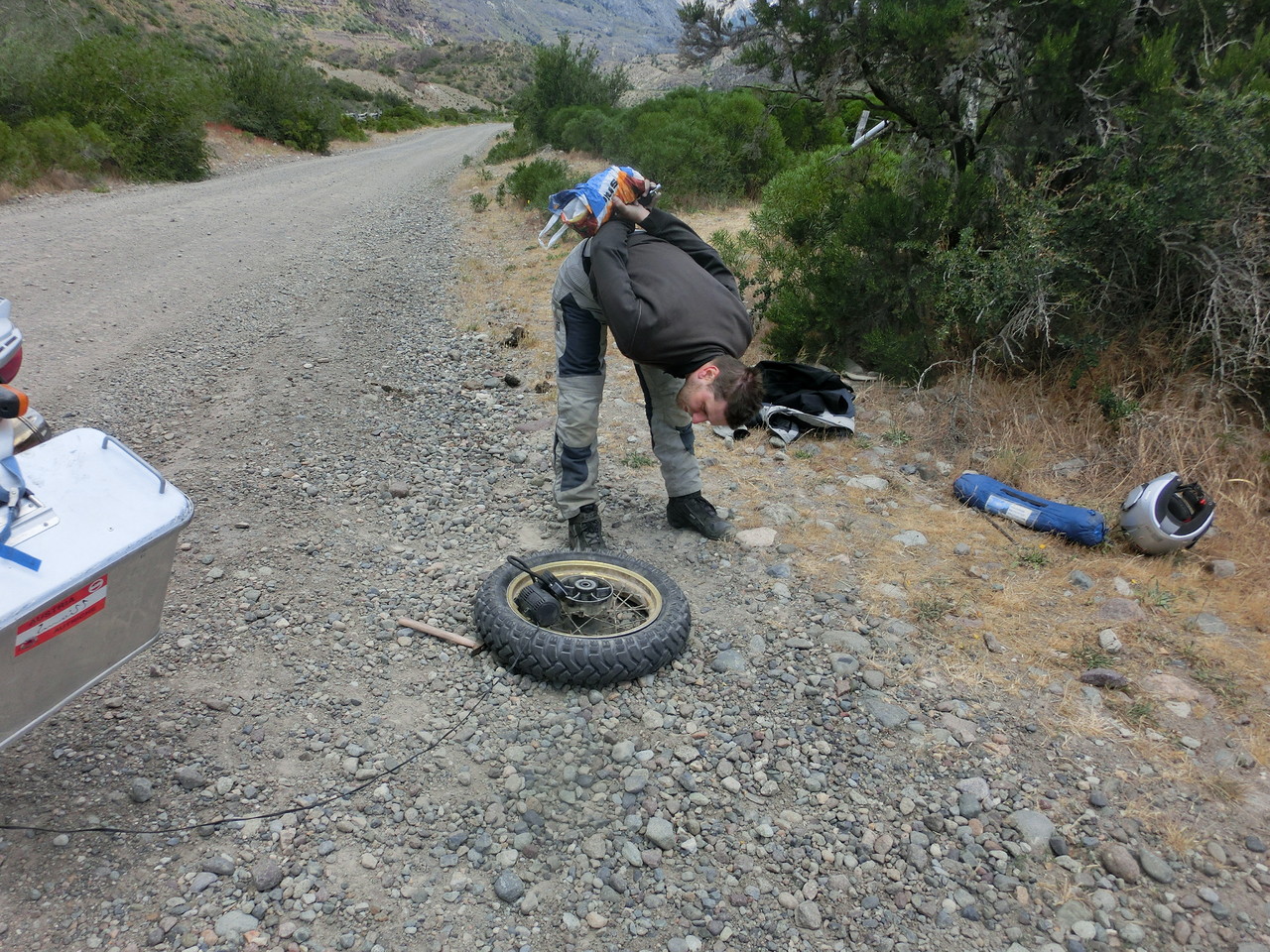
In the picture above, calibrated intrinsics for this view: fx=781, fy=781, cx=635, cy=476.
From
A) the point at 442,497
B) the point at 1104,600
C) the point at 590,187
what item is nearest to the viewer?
the point at 590,187

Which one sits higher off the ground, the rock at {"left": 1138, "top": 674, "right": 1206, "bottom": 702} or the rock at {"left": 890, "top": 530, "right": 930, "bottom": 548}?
the rock at {"left": 1138, "top": 674, "right": 1206, "bottom": 702}

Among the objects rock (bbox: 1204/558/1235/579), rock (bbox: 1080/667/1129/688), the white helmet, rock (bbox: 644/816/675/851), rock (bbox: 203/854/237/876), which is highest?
the white helmet

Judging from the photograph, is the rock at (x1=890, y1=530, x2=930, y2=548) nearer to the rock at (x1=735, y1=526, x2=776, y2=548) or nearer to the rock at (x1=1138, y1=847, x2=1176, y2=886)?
the rock at (x1=735, y1=526, x2=776, y2=548)

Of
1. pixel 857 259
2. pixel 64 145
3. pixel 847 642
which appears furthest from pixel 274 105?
pixel 847 642

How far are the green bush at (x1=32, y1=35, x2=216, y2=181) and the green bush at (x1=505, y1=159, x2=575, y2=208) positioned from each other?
8195 millimetres

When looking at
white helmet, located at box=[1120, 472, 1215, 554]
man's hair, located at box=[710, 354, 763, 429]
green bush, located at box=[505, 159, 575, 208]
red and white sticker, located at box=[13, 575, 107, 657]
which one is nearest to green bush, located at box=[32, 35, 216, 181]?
green bush, located at box=[505, 159, 575, 208]

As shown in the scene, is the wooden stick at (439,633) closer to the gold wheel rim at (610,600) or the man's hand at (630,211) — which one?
the gold wheel rim at (610,600)

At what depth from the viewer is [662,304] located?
116 inches

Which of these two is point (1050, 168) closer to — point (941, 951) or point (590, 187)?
point (590, 187)

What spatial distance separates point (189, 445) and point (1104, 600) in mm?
4800

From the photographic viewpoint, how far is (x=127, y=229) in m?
10.2

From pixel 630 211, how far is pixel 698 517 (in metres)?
1.49

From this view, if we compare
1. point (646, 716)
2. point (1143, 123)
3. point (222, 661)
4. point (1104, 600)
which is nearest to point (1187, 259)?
point (1143, 123)

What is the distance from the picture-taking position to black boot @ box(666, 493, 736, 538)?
12.7 ft
